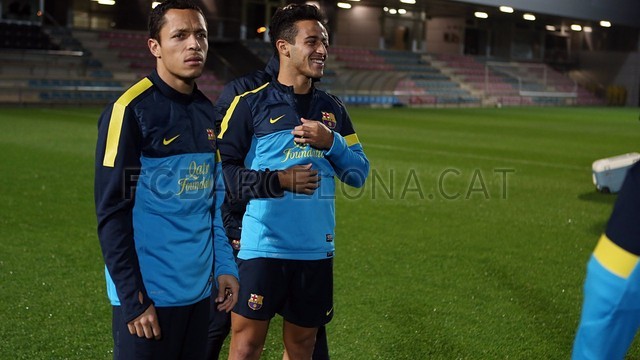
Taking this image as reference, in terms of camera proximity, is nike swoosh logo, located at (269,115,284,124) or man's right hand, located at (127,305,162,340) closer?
man's right hand, located at (127,305,162,340)

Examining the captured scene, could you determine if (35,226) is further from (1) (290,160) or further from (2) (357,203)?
(1) (290,160)

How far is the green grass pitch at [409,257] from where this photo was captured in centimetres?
Answer: 463

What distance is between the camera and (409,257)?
6.72 meters

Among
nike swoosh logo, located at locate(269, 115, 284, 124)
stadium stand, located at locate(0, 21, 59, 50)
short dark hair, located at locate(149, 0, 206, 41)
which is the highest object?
stadium stand, located at locate(0, 21, 59, 50)

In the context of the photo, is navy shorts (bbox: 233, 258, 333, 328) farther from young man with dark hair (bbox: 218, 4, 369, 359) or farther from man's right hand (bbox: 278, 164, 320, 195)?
man's right hand (bbox: 278, 164, 320, 195)

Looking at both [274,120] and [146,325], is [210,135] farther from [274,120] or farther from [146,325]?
[146,325]

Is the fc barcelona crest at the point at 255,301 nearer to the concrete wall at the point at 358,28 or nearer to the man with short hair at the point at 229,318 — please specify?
the man with short hair at the point at 229,318

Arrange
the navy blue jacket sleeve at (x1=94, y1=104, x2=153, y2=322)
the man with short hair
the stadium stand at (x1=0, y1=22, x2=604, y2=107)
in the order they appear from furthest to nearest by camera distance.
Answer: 1. the stadium stand at (x1=0, y1=22, x2=604, y2=107)
2. the man with short hair
3. the navy blue jacket sleeve at (x1=94, y1=104, x2=153, y2=322)

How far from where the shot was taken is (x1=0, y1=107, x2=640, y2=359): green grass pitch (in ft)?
15.2

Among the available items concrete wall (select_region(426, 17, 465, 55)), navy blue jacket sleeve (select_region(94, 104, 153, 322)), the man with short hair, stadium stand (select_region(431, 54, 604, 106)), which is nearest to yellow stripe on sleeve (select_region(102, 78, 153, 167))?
navy blue jacket sleeve (select_region(94, 104, 153, 322))

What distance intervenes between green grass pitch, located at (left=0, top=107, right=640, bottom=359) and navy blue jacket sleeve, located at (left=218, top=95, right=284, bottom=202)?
5.10ft

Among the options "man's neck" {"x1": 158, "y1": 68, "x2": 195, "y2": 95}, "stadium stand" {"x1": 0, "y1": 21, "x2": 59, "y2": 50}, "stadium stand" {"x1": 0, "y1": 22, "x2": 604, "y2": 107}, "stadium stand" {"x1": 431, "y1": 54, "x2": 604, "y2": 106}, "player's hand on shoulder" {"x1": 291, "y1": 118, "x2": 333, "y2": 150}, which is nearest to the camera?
"man's neck" {"x1": 158, "y1": 68, "x2": 195, "y2": 95}

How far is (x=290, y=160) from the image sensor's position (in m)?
3.17

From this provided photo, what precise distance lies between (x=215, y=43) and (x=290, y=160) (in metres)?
33.2
